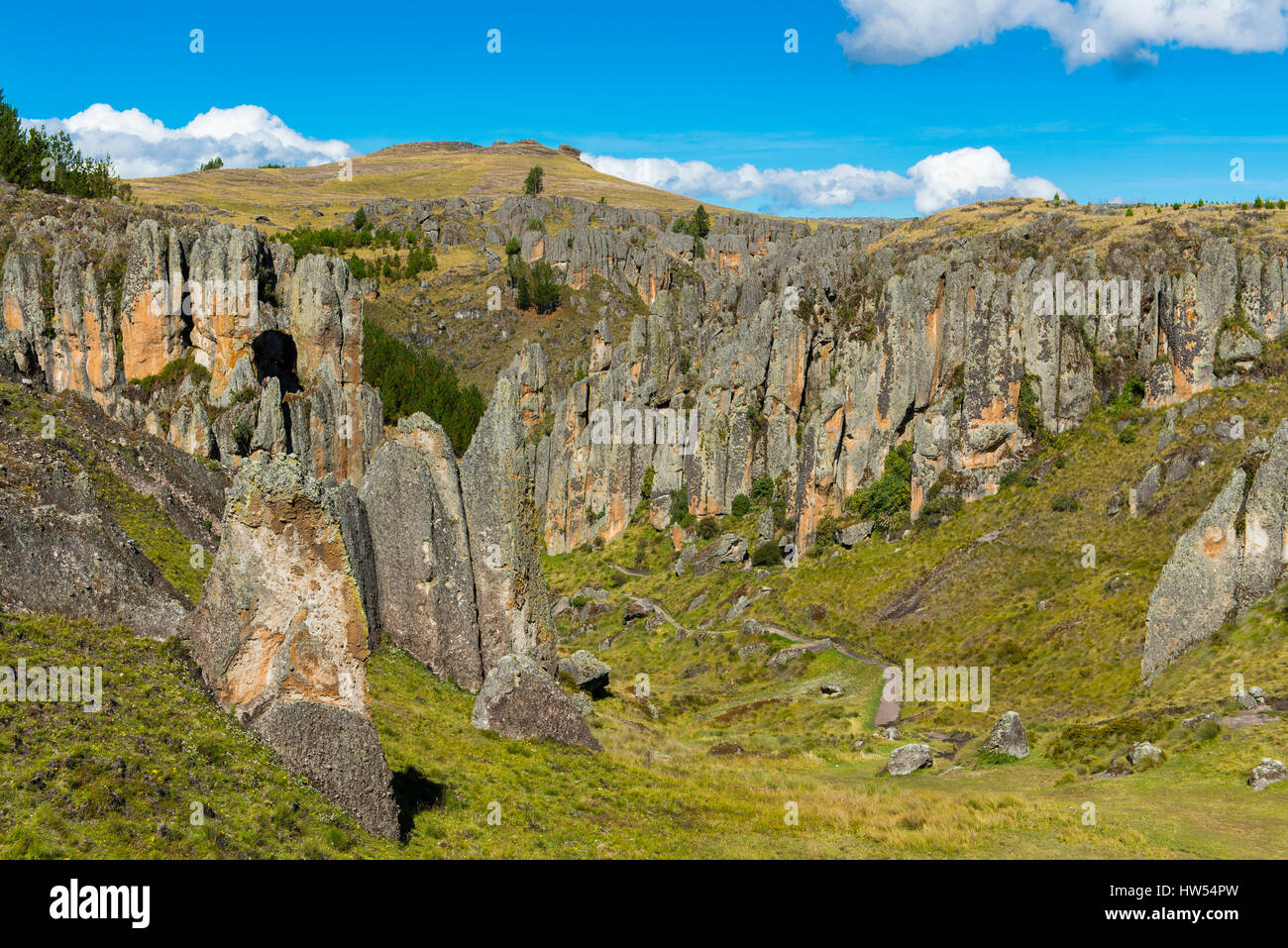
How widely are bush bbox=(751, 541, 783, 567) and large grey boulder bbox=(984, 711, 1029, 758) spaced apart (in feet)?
135

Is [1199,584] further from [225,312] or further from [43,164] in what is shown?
[43,164]

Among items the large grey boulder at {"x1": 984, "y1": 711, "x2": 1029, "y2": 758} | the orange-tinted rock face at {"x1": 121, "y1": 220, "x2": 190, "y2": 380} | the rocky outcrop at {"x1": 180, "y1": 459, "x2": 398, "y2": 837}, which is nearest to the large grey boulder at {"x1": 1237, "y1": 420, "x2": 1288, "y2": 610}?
the large grey boulder at {"x1": 984, "y1": 711, "x2": 1029, "y2": 758}

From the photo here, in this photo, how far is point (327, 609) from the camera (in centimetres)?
1675

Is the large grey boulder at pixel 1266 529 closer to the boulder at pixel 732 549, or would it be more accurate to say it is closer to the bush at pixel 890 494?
the bush at pixel 890 494

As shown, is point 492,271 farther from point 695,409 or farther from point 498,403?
point 498,403

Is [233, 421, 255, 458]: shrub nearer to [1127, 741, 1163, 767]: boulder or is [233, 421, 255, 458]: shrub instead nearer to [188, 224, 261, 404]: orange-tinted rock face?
[188, 224, 261, 404]: orange-tinted rock face

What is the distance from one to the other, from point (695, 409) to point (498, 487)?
220 feet

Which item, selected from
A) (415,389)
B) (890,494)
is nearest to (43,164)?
(415,389)

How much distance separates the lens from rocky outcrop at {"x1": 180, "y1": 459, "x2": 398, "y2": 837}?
16.5m

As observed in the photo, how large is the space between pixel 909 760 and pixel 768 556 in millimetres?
42535

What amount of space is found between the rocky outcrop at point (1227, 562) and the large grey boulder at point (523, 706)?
28.7m

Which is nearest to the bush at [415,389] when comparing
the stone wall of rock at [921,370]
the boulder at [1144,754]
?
the stone wall of rock at [921,370]

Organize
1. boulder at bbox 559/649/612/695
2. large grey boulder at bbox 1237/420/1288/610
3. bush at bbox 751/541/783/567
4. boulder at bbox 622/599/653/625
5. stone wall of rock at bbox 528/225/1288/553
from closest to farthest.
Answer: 1. large grey boulder at bbox 1237/420/1288/610
2. boulder at bbox 559/649/612/695
3. stone wall of rock at bbox 528/225/1288/553
4. boulder at bbox 622/599/653/625
5. bush at bbox 751/541/783/567

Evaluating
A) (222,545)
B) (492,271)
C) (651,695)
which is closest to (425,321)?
(492,271)
